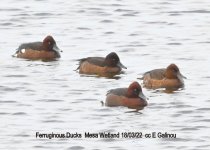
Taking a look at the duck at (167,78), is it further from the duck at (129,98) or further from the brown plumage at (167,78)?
the duck at (129,98)

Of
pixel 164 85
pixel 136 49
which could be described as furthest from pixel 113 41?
pixel 164 85

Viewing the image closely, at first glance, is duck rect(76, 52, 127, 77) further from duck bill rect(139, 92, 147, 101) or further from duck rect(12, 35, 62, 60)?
duck bill rect(139, 92, 147, 101)

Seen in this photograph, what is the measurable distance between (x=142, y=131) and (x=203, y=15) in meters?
15.7

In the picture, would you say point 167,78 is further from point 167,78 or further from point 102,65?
point 102,65

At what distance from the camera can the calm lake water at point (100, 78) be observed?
2361 centimetres

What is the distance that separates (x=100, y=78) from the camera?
29.7m

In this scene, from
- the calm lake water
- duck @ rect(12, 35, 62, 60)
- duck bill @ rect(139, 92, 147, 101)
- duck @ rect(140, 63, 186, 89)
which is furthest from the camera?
duck @ rect(12, 35, 62, 60)

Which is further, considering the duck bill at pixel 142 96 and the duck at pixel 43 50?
the duck at pixel 43 50

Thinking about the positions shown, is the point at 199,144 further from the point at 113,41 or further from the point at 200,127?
the point at 113,41

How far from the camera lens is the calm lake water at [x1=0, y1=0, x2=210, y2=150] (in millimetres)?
23609

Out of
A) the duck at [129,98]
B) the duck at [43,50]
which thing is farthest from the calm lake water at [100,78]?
the duck at [43,50]

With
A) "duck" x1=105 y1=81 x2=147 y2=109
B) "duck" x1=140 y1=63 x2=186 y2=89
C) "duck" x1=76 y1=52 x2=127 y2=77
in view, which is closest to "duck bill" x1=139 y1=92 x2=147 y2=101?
"duck" x1=105 y1=81 x2=147 y2=109

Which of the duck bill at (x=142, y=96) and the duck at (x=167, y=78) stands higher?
the duck at (x=167, y=78)

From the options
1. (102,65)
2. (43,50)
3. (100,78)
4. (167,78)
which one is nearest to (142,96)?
(167,78)
